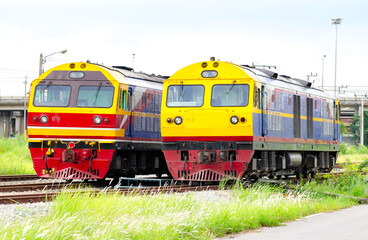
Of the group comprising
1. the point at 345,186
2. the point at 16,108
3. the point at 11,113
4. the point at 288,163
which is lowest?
the point at 345,186

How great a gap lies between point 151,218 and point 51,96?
442 inches

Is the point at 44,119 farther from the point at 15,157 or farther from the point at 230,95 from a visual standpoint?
the point at 15,157

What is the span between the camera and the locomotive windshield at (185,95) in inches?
770

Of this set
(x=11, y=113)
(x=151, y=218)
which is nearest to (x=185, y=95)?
(x=151, y=218)

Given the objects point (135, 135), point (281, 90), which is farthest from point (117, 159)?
point (281, 90)

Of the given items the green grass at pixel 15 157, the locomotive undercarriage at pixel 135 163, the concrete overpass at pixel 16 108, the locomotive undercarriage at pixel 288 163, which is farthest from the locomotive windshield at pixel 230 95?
the concrete overpass at pixel 16 108

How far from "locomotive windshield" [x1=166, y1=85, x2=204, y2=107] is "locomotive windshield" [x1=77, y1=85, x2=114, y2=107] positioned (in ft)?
5.93

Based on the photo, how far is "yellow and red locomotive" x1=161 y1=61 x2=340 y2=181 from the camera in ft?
62.1

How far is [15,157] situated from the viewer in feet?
98.8

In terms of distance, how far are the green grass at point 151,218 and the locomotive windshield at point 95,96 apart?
7117 mm

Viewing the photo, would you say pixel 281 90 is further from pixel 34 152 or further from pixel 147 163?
pixel 34 152

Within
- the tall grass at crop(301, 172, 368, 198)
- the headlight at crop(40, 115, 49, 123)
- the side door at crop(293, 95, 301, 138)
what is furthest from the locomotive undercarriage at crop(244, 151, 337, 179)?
the headlight at crop(40, 115, 49, 123)

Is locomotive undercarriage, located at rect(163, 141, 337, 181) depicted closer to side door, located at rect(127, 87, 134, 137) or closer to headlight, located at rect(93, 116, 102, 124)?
side door, located at rect(127, 87, 134, 137)

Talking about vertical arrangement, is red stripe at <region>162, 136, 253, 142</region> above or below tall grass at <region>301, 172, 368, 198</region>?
above
